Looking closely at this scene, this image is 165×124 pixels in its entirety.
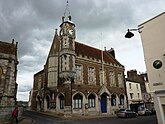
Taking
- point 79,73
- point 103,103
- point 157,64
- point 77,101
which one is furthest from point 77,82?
point 157,64

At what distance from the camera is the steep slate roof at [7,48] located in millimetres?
16483

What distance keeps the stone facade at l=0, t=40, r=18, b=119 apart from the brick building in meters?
7.38

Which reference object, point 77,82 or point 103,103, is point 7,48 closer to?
point 77,82

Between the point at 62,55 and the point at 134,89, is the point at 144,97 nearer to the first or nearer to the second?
the point at 134,89

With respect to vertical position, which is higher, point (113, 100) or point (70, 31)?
point (70, 31)

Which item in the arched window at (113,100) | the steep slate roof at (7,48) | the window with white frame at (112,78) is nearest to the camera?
the steep slate roof at (7,48)

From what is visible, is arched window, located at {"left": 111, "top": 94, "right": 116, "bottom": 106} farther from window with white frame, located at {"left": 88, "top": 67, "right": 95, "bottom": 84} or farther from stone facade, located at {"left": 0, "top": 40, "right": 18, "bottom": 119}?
stone facade, located at {"left": 0, "top": 40, "right": 18, "bottom": 119}

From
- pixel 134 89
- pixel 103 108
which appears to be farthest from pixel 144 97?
pixel 103 108

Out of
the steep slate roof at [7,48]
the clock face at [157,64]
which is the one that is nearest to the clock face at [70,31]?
the steep slate roof at [7,48]

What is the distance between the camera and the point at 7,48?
16.8 meters

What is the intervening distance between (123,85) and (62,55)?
14531 millimetres

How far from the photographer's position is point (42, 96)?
2616 cm

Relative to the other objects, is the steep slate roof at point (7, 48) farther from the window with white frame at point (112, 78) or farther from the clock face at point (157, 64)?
the window with white frame at point (112, 78)

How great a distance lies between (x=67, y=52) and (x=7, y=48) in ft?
27.7
